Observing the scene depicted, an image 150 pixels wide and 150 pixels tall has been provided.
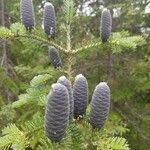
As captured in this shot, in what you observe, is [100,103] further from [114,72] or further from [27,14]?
[114,72]

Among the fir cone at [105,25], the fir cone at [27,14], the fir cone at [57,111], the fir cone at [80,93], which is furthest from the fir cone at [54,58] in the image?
the fir cone at [57,111]

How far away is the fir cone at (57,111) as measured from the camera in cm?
177

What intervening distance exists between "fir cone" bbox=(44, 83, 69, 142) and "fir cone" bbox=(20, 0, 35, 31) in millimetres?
915

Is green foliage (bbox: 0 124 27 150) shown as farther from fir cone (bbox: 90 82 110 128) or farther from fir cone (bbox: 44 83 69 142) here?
fir cone (bbox: 90 82 110 128)

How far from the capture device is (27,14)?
2.61m

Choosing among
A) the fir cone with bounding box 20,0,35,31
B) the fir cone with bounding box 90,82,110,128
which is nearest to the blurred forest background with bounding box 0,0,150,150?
the fir cone with bounding box 20,0,35,31

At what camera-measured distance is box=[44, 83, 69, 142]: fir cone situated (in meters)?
1.77

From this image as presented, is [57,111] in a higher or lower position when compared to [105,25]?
lower

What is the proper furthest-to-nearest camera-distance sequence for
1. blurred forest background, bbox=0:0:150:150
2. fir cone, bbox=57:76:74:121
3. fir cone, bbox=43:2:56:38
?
blurred forest background, bbox=0:0:150:150
fir cone, bbox=43:2:56:38
fir cone, bbox=57:76:74:121

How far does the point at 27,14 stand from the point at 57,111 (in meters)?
1.00

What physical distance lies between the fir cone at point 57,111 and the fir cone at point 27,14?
915 mm

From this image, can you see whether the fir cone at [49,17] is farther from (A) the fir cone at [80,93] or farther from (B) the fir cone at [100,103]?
(B) the fir cone at [100,103]

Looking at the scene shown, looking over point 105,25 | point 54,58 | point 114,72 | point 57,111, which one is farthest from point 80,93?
point 114,72

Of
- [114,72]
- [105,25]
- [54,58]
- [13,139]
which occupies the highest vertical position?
[105,25]
